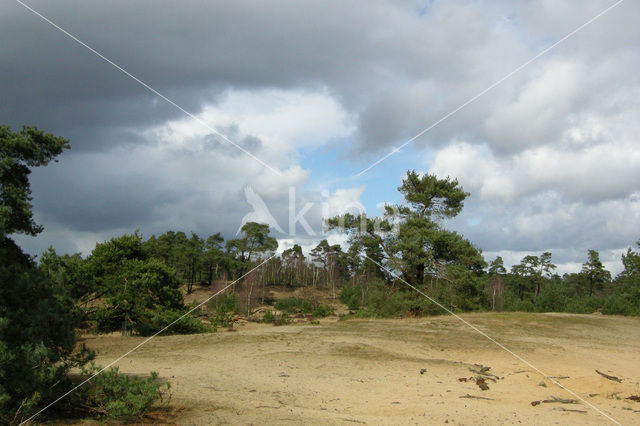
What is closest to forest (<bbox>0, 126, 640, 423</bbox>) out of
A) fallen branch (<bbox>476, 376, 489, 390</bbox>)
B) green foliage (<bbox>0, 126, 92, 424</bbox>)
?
green foliage (<bbox>0, 126, 92, 424</bbox>)

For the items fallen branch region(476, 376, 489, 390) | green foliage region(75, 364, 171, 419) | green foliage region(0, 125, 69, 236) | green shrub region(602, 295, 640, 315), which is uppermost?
green foliage region(0, 125, 69, 236)

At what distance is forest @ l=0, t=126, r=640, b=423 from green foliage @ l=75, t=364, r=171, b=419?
2 cm

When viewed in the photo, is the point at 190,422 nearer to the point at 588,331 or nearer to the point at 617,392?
the point at 617,392

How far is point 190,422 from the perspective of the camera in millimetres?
6652

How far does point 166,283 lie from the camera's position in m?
21.8

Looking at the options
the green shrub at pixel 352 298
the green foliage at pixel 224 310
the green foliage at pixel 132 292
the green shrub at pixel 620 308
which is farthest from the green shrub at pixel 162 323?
the green shrub at pixel 620 308

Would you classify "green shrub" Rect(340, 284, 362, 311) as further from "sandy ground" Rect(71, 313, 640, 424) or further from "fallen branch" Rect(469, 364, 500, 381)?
"fallen branch" Rect(469, 364, 500, 381)

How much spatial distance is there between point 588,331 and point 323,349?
14158 mm

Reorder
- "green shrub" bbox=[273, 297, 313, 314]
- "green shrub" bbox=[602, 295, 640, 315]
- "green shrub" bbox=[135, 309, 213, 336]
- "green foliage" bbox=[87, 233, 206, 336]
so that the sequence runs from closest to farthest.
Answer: "green shrub" bbox=[135, 309, 213, 336] → "green foliage" bbox=[87, 233, 206, 336] → "green shrub" bbox=[602, 295, 640, 315] → "green shrub" bbox=[273, 297, 313, 314]

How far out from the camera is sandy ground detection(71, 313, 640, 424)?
24.8ft

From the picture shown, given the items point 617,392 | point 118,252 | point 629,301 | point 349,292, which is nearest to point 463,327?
point 617,392

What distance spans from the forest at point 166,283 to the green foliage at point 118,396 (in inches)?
0.7

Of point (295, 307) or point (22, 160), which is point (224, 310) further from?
point (22, 160)

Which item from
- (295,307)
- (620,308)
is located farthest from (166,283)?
(620,308)
